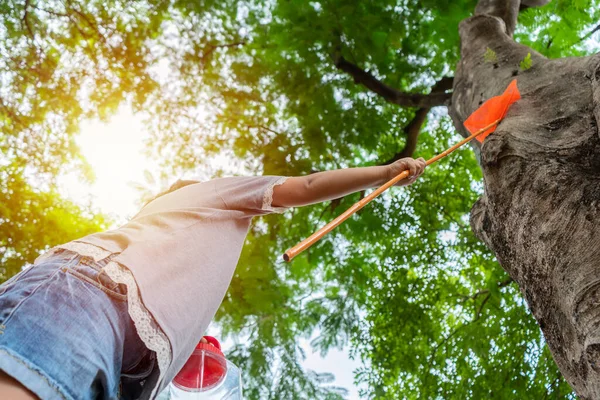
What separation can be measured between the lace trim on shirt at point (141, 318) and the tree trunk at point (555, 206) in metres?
1.20

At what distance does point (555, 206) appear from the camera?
165 cm

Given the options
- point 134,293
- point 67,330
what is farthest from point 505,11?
point 67,330

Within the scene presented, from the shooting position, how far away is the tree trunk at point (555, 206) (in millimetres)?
1407

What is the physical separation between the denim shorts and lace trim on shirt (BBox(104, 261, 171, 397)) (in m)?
0.03

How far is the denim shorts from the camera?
1096mm

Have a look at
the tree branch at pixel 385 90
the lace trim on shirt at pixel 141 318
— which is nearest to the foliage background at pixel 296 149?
the tree branch at pixel 385 90

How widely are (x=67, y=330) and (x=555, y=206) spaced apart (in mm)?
1603

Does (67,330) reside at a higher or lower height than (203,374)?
lower

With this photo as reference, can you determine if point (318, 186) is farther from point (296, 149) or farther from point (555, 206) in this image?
point (296, 149)

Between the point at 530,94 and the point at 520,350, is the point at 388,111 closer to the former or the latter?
the point at 520,350

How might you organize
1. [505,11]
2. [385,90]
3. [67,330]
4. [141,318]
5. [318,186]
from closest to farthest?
[67,330]
[141,318]
[318,186]
[505,11]
[385,90]

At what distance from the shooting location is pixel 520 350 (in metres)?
5.09

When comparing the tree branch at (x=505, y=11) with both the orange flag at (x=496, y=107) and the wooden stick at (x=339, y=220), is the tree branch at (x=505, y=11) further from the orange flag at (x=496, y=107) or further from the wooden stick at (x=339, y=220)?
the wooden stick at (x=339, y=220)

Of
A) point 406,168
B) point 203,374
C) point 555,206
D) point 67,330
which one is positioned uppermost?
point 406,168
